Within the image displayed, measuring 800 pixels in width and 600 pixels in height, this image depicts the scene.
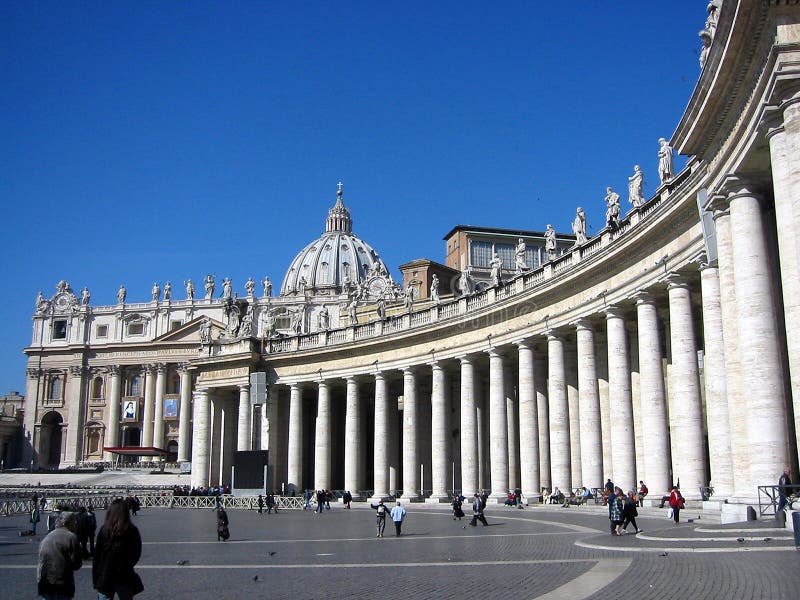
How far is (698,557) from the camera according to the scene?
18.8 metres

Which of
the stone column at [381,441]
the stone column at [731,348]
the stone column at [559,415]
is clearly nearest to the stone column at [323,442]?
the stone column at [381,441]

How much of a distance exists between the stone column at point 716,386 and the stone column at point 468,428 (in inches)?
974

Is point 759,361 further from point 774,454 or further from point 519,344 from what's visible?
point 519,344

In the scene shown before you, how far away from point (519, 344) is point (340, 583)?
1323 inches

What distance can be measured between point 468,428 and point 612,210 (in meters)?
19.6

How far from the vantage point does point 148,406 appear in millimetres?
159125

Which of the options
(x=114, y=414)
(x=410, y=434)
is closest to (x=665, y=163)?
(x=410, y=434)

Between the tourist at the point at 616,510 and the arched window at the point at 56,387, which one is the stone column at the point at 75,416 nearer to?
the arched window at the point at 56,387

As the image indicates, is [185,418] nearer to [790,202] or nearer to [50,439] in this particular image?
[50,439]

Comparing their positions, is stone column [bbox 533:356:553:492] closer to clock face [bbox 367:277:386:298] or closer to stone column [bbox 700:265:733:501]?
stone column [bbox 700:265:733:501]

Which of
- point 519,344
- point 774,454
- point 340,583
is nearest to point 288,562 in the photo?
Answer: point 340,583

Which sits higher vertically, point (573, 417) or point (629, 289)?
point (629, 289)

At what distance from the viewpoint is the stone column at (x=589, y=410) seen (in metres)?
43.9

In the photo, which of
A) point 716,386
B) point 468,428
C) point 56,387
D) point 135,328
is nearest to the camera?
point 716,386
